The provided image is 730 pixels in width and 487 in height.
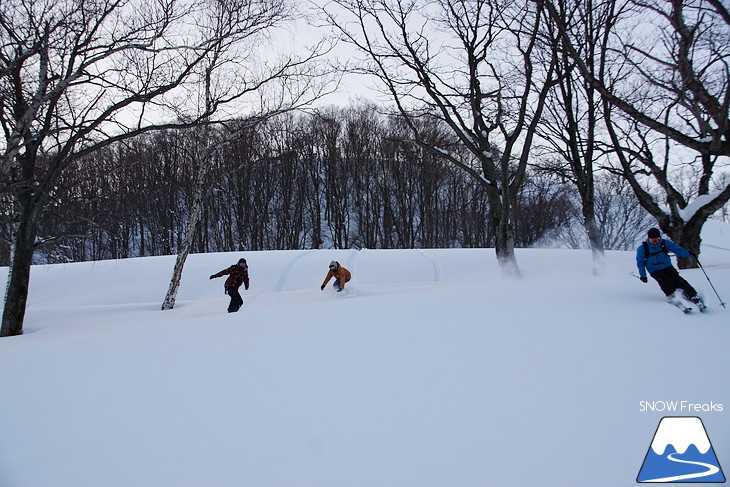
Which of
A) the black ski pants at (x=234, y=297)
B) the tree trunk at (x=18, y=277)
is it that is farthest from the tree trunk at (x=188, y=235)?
the tree trunk at (x=18, y=277)

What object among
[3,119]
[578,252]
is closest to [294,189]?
[578,252]

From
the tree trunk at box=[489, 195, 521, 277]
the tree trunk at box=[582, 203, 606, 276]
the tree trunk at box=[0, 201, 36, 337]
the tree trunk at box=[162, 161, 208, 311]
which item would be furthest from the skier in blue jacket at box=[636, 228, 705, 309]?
the tree trunk at box=[0, 201, 36, 337]

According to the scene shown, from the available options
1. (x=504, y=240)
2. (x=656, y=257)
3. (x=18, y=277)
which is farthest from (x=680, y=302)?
(x=18, y=277)

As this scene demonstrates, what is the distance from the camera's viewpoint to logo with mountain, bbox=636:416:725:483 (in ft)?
8.91

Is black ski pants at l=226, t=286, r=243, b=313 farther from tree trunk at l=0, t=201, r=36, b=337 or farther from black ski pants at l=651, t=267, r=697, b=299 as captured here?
black ski pants at l=651, t=267, r=697, b=299

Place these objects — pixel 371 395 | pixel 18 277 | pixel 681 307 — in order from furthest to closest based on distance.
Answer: pixel 18 277 → pixel 681 307 → pixel 371 395

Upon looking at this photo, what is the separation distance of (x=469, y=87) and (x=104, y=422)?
12.4 metres

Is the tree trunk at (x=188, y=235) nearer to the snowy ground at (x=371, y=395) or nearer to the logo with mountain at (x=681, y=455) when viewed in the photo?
the snowy ground at (x=371, y=395)

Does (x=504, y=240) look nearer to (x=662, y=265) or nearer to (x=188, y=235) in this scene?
(x=662, y=265)

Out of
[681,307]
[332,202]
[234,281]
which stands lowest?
[681,307]

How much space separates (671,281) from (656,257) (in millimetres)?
448

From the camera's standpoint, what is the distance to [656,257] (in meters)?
6.58

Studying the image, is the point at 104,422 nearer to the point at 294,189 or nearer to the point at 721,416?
the point at 721,416

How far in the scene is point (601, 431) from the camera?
10.1 feet
